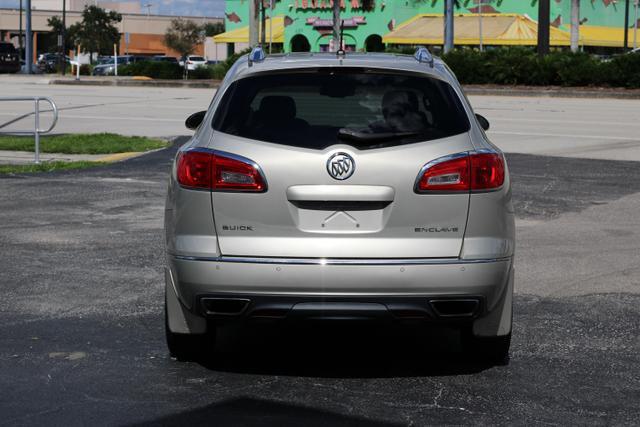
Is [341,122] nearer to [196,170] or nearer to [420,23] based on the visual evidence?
[196,170]

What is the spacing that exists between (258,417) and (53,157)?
14.2m

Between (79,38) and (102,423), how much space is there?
100295mm

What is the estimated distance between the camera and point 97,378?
21.0 ft

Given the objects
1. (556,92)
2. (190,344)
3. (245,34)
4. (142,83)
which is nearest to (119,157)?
(190,344)

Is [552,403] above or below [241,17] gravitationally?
below

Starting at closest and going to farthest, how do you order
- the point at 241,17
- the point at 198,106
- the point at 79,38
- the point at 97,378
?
the point at 97,378 → the point at 198,106 → the point at 241,17 → the point at 79,38

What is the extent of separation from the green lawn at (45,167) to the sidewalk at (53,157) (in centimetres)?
50

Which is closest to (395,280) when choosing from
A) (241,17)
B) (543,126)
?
(543,126)

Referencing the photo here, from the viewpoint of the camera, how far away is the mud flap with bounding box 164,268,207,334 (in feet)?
20.9

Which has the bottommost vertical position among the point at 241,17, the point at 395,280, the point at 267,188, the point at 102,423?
the point at 102,423

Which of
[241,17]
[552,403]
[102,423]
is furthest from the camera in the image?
[241,17]

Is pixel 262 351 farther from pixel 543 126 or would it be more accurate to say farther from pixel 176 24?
pixel 176 24

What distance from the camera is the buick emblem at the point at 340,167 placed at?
5.94 meters

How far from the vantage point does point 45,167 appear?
57.2 feet
